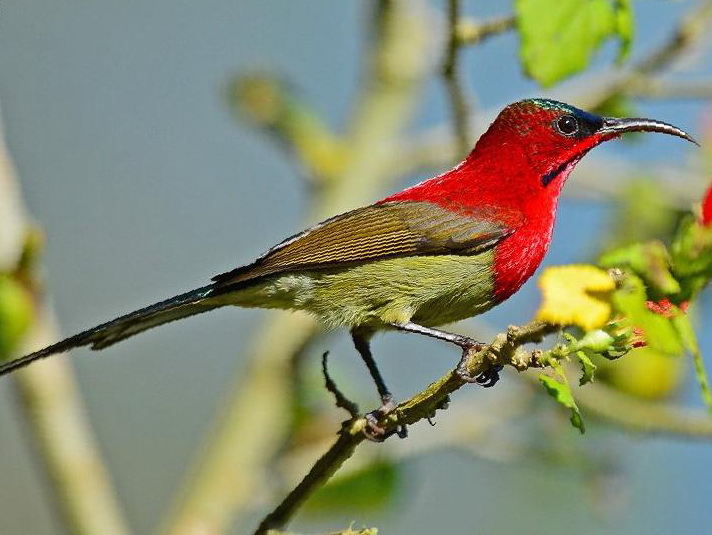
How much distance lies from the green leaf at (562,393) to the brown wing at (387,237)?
155 centimetres

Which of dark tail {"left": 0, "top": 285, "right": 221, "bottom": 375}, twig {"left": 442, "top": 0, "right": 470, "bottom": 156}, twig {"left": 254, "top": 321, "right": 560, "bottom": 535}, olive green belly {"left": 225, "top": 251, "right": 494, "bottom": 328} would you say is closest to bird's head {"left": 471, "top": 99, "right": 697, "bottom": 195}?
twig {"left": 442, "top": 0, "right": 470, "bottom": 156}

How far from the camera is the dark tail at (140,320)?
9.43 ft

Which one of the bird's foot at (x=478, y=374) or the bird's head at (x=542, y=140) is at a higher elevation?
the bird's head at (x=542, y=140)

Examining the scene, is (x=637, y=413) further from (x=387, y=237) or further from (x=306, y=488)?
(x=306, y=488)

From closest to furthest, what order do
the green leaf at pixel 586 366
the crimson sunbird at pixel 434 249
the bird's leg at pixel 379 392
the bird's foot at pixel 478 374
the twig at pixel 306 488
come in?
the green leaf at pixel 586 366 < the bird's foot at pixel 478 374 < the twig at pixel 306 488 < the bird's leg at pixel 379 392 < the crimson sunbird at pixel 434 249

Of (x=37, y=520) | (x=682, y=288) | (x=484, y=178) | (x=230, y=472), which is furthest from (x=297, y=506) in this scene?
(x=37, y=520)

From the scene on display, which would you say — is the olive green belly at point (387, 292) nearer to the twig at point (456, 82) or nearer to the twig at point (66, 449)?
the twig at point (456, 82)

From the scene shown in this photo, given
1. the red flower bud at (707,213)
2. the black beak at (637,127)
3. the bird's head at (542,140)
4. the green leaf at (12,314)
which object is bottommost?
the red flower bud at (707,213)

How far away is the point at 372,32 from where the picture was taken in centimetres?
568

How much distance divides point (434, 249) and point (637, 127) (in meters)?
0.70

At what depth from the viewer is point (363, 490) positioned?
439 cm

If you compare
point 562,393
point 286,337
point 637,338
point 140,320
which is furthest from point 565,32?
point 286,337

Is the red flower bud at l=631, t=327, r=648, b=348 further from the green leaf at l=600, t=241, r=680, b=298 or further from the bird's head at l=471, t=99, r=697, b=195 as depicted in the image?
the bird's head at l=471, t=99, r=697, b=195

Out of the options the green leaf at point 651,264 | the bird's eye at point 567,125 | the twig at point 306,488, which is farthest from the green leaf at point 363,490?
the green leaf at point 651,264
